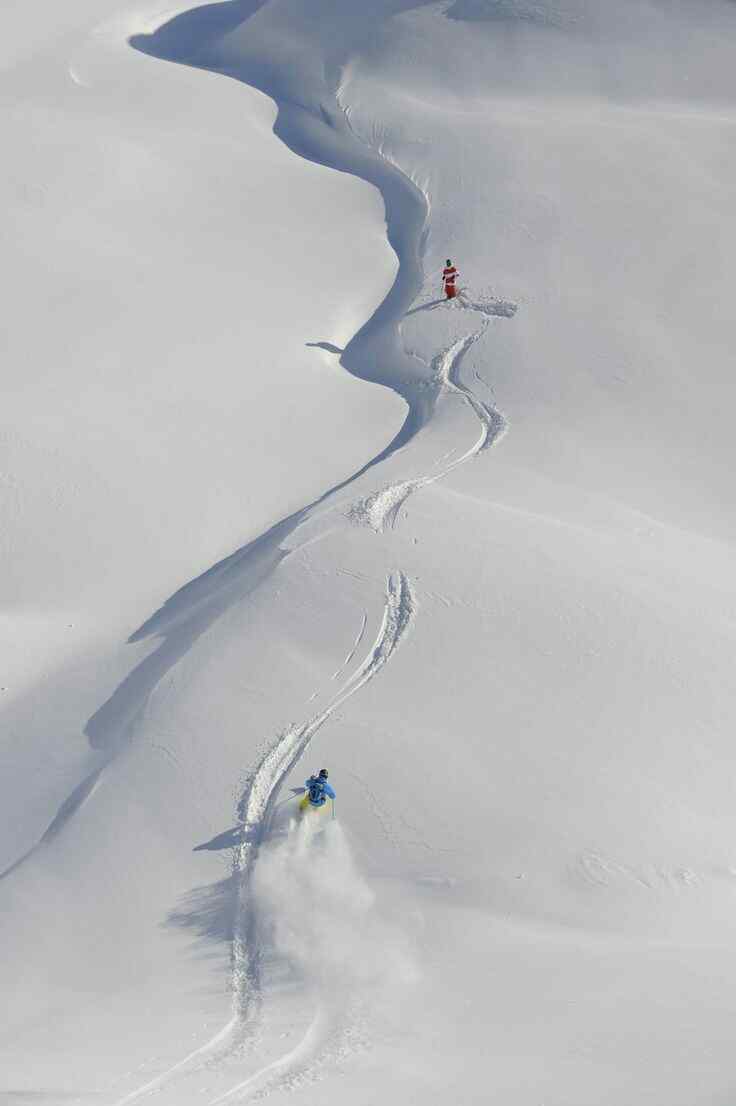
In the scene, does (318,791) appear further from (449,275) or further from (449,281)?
(449,275)

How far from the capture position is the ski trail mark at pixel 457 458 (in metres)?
15.4

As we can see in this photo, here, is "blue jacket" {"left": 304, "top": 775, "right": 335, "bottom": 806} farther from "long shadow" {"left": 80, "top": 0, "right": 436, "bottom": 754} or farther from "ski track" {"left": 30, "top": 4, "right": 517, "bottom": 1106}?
"long shadow" {"left": 80, "top": 0, "right": 436, "bottom": 754}

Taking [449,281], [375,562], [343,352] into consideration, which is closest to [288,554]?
[375,562]

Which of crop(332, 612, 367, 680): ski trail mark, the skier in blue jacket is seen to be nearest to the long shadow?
crop(332, 612, 367, 680): ski trail mark

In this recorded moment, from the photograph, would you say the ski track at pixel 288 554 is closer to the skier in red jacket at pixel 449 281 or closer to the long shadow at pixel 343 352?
the long shadow at pixel 343 352

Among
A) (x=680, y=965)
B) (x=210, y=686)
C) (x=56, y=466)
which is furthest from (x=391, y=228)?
(x=680, y=965)

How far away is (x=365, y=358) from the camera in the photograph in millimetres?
19922

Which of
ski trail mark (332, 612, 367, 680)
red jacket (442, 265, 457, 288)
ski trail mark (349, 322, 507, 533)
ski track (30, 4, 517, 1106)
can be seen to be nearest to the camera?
ski track (30, 4, 517, 1106)

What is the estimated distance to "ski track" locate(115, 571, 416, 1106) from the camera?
9500 millimetres

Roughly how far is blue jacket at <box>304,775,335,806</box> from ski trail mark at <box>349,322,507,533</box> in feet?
14.7

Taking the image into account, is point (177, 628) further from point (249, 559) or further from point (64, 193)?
point (64, 193)

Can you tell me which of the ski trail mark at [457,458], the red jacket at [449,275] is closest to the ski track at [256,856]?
the ski trail mark at [457,458]

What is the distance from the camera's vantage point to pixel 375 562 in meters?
14.4

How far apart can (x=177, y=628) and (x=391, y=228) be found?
38.3 feet
